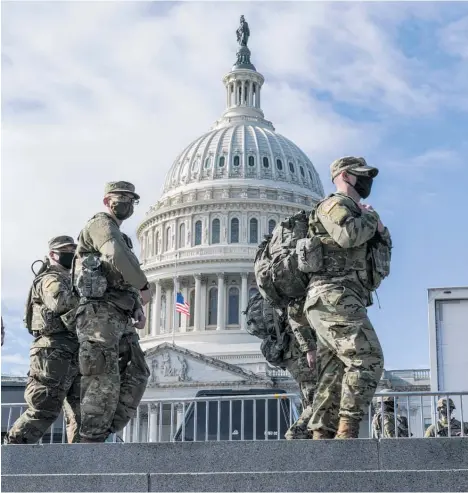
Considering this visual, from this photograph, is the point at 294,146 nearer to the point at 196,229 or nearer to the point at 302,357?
the point at 196,229

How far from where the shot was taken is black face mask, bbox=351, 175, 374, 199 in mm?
7629

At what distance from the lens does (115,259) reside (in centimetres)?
763

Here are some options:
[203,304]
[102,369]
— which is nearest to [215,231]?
[203,304]

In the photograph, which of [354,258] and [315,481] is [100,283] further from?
[315,481]

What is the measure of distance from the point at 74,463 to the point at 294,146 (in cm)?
8799

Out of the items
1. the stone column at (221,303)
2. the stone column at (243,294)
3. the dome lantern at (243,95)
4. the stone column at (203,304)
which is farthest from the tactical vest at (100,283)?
the dome lantern at (243,95)

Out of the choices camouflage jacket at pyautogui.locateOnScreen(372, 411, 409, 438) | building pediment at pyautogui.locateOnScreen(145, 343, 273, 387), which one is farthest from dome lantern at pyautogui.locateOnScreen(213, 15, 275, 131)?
camouflage jacket at pyautogui.locateOnScreen(372, 411, 409, 438)

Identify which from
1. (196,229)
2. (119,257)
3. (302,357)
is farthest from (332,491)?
(196,229)

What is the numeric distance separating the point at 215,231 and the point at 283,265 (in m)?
76.1

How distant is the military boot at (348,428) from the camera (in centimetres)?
680

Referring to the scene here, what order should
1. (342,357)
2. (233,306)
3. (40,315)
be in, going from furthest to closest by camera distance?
1. (233,306)
2. (40,315)
3. (342,357)

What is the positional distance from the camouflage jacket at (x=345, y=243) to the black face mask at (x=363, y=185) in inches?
7.4

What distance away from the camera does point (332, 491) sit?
227 inches

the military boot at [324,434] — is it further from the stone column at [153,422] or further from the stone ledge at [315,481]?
the stone column at [153,422]
